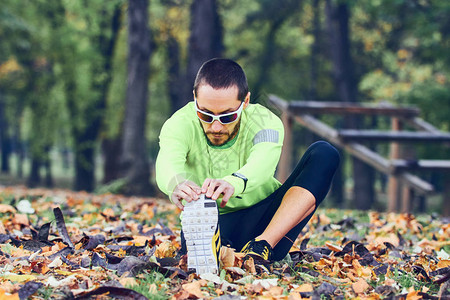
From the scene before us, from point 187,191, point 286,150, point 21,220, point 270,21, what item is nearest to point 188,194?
point 187,191

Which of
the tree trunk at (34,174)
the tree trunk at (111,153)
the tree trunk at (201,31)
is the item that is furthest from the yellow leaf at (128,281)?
the tree trunk at (34,174)

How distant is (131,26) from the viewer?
11.8 metres

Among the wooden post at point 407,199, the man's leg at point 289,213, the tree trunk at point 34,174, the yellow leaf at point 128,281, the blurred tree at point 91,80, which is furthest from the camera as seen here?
the tree trunk at point 34,174

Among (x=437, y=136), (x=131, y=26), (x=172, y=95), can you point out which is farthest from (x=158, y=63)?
(x=437, y=136)

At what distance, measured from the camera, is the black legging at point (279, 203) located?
3127mm

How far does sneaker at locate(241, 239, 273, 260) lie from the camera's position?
3.02 metres

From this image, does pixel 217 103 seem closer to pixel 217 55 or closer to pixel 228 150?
pixel 228 150

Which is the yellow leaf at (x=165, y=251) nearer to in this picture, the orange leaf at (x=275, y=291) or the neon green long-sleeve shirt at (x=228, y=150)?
the neon green long-sleeve shirt at (x=228, y=150)

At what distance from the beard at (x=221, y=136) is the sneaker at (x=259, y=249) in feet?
2.02

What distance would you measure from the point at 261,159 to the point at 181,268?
0.75 meters

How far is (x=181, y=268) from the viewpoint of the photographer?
2.94 metres

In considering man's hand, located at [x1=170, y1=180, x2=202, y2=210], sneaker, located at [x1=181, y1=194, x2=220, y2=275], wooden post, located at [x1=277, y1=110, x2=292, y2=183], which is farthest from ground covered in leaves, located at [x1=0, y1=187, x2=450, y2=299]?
wooden post, located at [x1=277, y1=110, x2=292, y2=183]

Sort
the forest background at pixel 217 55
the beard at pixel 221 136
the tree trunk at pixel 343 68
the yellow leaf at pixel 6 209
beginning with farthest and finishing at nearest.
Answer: the tree trunk at pixel 343 68
the forest background at pixel 217 55
the yellow leaf at pixel 6 209
the beard at pixel 221 136

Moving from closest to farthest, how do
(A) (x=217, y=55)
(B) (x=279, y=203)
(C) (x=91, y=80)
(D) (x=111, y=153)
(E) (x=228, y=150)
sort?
(E) (x=228, y=150), (B) (x=279, y=203), (A) (x=217, y=55), (C) (x=91, y=80), (D) (x=111, y=153)
